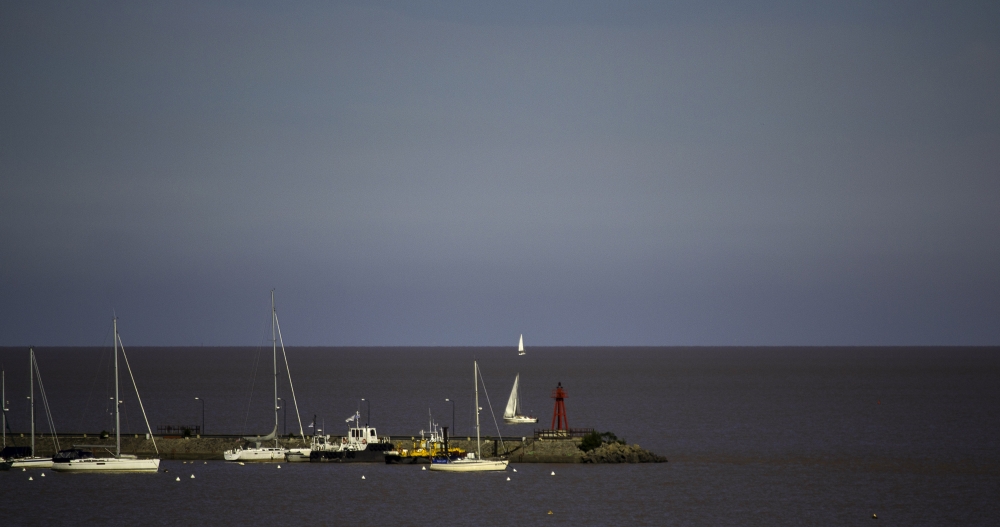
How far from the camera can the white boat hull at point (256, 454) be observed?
100000 millimetres

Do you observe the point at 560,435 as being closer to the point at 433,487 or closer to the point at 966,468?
the point at 433,487

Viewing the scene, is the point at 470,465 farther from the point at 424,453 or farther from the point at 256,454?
the point at 256,454

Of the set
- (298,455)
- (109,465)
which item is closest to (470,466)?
(298,455)

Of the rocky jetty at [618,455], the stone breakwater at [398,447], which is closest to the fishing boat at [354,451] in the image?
the stone breakwater at [398,447]

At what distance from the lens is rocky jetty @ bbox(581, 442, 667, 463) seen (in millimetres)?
100250

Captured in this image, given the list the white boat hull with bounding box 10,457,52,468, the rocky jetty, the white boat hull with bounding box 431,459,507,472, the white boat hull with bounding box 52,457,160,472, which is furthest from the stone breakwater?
the white boat hull with bounding box 52,457,160,472

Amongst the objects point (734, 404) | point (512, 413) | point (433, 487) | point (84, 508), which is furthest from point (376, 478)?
point (734, 404)

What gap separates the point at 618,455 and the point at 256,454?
2922 centimetres

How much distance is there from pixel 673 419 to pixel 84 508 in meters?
88.9

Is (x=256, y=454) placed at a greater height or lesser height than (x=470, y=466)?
greater

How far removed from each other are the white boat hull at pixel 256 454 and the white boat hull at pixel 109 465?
615 centimetres

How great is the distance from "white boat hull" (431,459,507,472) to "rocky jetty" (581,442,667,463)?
867cm

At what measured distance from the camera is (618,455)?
331 ft

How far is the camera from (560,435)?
104 m
